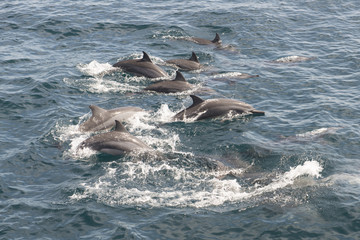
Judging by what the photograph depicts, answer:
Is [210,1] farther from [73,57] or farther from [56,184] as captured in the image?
[56,184]

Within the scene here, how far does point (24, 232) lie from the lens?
1483 cm

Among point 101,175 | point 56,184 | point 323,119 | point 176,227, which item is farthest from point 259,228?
point 323,119

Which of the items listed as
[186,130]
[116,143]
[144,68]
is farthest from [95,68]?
[116,143]

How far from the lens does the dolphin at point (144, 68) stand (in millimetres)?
26797

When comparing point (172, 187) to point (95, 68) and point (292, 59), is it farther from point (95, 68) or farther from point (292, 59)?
point (292, 59)

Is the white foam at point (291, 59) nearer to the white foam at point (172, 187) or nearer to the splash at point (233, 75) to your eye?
the splash at point (233, 75)

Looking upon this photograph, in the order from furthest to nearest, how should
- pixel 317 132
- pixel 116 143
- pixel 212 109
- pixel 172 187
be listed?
1. pixel 212 109
2. pixel 317 132
3. pixel 116 143
4. pixel 172 187

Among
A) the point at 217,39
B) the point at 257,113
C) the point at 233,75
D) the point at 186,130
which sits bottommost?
the point at 186,130

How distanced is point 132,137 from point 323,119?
8651mm

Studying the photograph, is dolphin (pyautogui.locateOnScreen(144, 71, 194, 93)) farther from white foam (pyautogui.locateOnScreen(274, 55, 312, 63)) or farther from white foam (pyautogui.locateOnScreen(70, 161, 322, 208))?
white foam (pyautogui.locateOnScreen(70, 161, 322, 208))

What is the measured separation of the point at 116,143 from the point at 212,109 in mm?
5150

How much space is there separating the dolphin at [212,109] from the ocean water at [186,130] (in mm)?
416

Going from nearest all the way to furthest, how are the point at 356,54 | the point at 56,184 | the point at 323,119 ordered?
the point at 56,184, the point at 323,119, the point at 356,54

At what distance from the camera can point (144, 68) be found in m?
26.9
